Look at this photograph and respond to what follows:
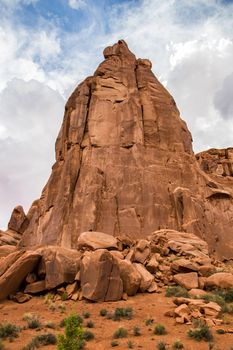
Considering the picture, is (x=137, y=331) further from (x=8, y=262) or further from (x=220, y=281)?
(x=8, y=262)

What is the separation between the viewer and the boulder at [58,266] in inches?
779

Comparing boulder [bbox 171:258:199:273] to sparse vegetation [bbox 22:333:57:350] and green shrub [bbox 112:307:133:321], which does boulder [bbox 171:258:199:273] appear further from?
sparse vegetation [bbox 22:333:57:350]

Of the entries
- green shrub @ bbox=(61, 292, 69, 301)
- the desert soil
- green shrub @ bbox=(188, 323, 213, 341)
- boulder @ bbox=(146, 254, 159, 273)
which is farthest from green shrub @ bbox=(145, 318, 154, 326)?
boulder @ bbox=(146, 254, 159, 273)

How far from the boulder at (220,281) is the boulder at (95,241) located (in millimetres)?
6094

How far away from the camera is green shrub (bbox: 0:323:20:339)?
44.7ft

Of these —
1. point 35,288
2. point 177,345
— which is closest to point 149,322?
point 177,345

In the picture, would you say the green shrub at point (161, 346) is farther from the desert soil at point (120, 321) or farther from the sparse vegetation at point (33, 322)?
the sparse vegetation at point (33, 322)

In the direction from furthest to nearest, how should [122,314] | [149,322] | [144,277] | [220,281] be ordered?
[144,277] < [220,281] < [122,314] < [149,322]

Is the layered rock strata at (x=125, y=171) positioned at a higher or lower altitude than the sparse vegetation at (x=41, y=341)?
higher

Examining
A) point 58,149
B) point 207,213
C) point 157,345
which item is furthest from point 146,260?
point 58,149

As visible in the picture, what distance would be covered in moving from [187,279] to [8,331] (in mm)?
11130

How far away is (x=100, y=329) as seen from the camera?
14906mm

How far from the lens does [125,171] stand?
115ft

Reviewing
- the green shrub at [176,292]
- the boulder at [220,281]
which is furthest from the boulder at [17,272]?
the boulder at [220,281]
